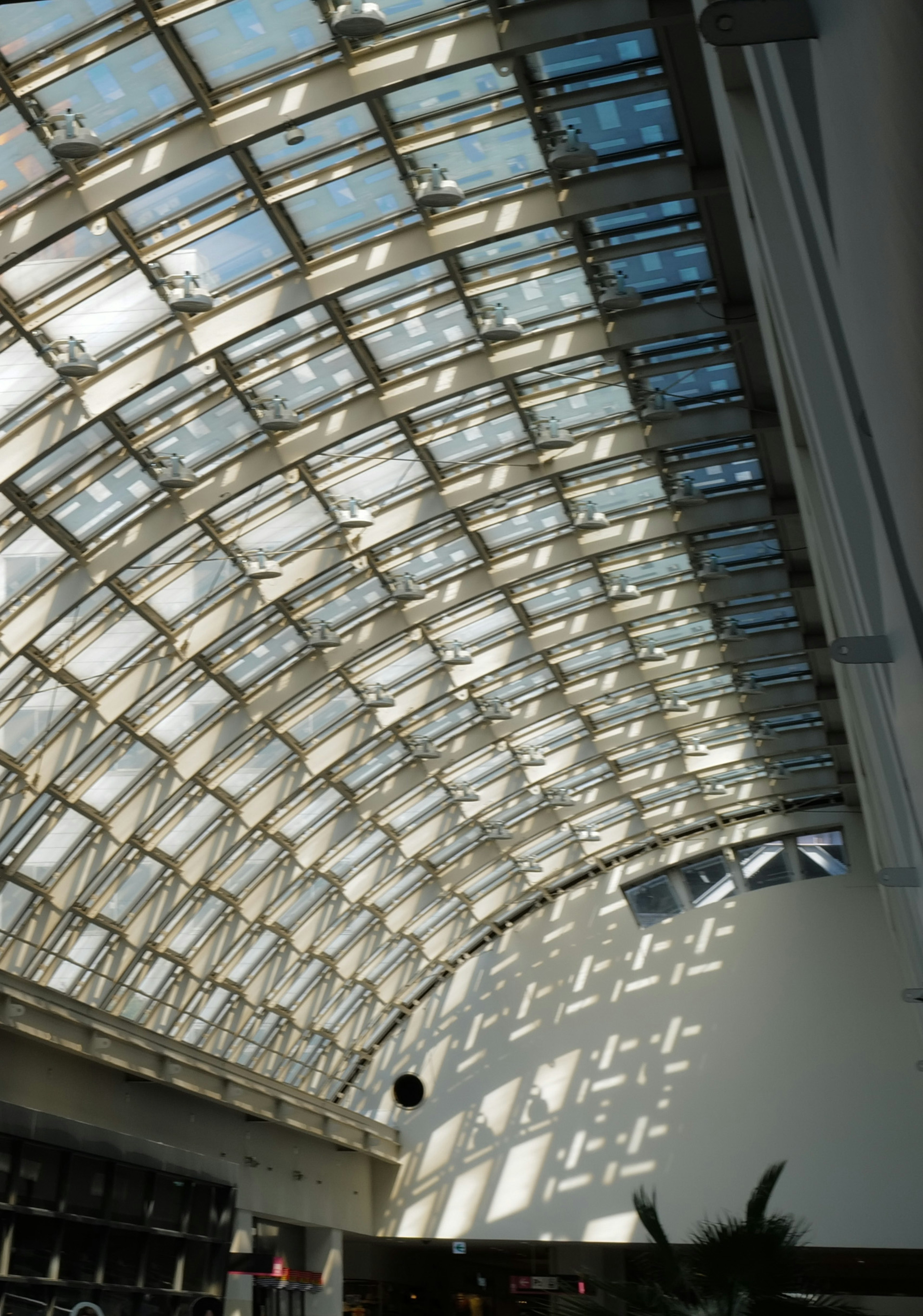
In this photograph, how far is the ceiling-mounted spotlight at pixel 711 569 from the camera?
34.4 m

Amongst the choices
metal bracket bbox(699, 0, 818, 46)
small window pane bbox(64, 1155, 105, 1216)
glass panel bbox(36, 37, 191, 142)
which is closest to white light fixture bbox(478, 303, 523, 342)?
glass panel bbox(36, 37, 191, 142)

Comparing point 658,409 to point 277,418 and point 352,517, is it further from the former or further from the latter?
point 277,418

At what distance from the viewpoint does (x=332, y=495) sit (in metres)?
29.6

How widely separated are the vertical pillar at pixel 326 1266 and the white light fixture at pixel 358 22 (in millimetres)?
37208

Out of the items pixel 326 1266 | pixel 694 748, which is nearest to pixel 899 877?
pixel 694 748

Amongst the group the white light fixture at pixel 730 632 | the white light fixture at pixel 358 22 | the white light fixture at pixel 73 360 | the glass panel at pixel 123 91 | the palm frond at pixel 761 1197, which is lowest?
the palm frond at pixel 761 1197

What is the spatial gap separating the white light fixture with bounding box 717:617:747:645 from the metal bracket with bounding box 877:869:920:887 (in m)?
29.9

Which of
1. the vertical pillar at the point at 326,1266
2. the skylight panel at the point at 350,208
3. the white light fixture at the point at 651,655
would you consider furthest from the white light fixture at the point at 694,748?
the skylight panel at the point at 350,208

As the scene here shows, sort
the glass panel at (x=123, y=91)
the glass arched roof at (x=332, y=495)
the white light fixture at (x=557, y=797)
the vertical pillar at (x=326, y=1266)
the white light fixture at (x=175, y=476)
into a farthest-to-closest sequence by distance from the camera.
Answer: the white light fixture at (x=557, y=797) → the vertical pillar at (x=326, y=1266) → the white light fixture at (x=175, y=476) → the glass arched roof at (x=332, y=495) → the glass panel at (x=123, y=91)

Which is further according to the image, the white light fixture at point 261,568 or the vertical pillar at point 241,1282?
the vertical pillar at point 241,1282

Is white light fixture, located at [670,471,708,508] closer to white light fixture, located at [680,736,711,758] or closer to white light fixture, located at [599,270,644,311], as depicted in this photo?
white light fixture, located at [599,270,644,311]

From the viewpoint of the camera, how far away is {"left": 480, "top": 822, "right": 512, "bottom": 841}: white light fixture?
4772 cm

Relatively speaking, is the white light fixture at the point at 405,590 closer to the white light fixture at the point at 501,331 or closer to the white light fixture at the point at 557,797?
the white light fixture at the point at 501,331

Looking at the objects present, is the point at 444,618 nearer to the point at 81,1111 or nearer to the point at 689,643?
the point at 689,643
